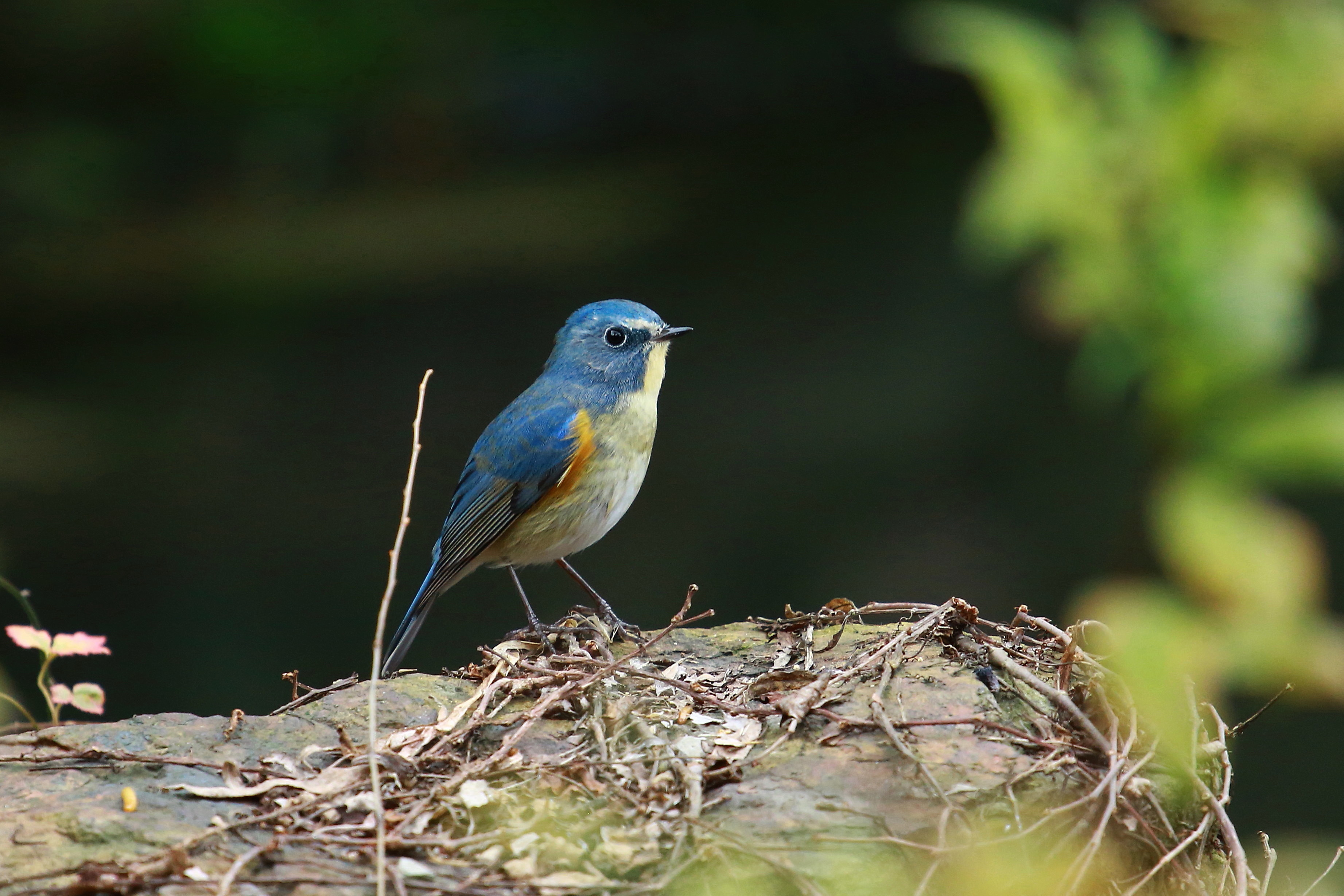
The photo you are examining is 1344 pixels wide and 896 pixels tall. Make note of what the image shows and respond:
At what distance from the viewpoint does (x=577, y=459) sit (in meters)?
4.22

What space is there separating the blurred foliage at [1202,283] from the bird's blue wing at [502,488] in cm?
323

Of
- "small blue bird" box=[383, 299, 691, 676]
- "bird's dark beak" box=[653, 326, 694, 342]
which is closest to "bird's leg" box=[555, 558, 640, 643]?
"small blue bird" box=[383, 299, 691, 676]

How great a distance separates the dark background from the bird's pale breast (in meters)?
2.01

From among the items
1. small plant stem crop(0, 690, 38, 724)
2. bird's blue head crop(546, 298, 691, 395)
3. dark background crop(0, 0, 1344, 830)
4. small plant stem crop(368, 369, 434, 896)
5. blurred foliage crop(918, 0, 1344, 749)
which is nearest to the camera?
blurred foliage crop(918, 0, 1344, 749)

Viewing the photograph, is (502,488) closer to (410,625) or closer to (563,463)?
(563,463)

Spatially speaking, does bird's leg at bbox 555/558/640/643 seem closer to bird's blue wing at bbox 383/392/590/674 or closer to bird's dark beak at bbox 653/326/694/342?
bird's blue wing at bbox 383/392/590/674

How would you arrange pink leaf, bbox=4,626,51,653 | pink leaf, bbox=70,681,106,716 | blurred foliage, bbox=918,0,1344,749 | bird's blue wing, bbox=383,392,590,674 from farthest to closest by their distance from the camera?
bird's blue wing, bbox=383,392,590,674 → pink leaf, bbox=70,681,106,716 → pink leaf, bbox=4,626,51,653 → blurred foliage, bbox=918,0,1344,749

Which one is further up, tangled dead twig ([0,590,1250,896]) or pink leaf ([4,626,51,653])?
pink leaf ([4,626,51,653])

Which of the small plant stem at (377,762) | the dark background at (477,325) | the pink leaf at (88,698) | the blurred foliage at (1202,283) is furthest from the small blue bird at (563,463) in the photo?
the blurred foliage at (1202,283)

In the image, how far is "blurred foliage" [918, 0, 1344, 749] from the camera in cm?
85

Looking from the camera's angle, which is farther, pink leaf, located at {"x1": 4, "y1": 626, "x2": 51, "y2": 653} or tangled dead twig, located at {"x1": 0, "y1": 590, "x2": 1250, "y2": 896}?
pink leaf, located at {"x1": 4, "y1": 626, "x2": 51, "y2": 653}

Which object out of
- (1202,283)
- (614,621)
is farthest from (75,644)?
(1202,283)

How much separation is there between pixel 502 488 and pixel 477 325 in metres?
10.1

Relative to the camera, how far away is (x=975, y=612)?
310cm
